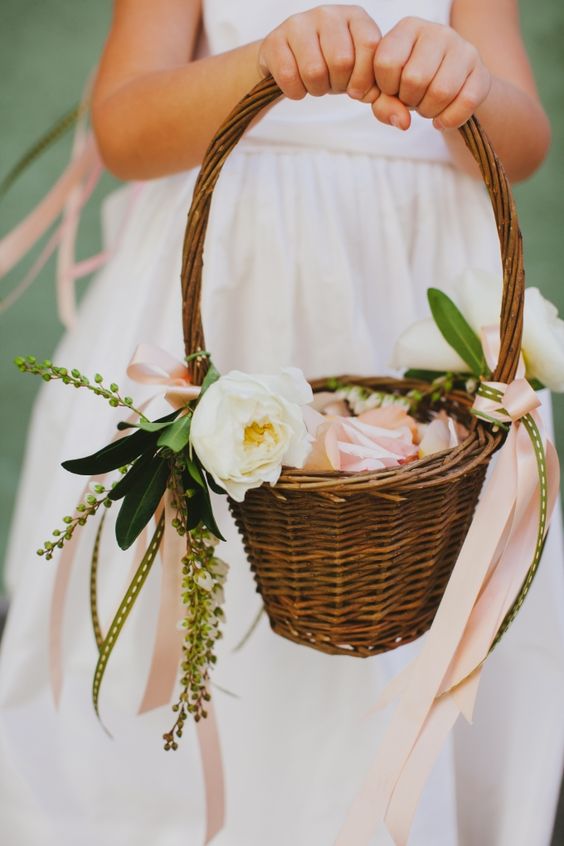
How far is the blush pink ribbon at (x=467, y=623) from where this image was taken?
649 millimetres

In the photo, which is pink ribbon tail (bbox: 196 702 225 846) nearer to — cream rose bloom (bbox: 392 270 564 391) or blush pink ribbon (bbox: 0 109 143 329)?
cream rose bloom (bbox: 392 270 564 391)

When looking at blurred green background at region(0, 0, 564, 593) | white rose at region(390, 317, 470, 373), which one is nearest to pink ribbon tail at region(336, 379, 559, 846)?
white rose at region(390, 317, 470, 373)

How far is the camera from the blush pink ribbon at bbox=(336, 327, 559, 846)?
649mm

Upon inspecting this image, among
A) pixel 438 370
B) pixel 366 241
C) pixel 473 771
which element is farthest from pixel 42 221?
pixel 473 771

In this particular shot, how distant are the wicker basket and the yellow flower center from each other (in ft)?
0.10

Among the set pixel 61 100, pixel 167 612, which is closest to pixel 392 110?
pixel 167 612

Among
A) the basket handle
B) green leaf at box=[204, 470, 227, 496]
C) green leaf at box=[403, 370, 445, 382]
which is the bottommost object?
green leaf at box=[204, 470, 227, 496]

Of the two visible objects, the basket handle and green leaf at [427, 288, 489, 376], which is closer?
the basket handle

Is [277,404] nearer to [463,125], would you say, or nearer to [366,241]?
[463,125]

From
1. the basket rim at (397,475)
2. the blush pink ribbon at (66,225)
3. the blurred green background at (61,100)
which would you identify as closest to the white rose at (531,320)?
the basket rim at (397,475)

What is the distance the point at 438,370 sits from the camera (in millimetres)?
780

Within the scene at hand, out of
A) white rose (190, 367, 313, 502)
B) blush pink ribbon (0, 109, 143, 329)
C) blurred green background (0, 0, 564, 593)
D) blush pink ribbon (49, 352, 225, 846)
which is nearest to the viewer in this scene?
white rose (190, 367, 313, 502)

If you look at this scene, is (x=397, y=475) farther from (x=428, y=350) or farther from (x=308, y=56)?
(x=308, y=56)

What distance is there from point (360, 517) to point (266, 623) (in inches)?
15.0
